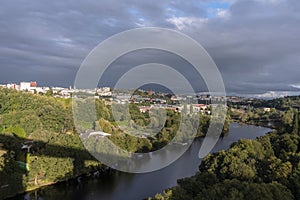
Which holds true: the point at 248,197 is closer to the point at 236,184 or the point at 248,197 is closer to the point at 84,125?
the point at 236,184

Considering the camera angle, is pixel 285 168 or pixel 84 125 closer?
pixel 285 168

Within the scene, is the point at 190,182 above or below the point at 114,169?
above

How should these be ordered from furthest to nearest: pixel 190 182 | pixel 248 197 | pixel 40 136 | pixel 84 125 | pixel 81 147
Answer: pixel 84 125 → pixel 40 136 → pixel 81 147 → pixel 190 182 → pixel 248 197

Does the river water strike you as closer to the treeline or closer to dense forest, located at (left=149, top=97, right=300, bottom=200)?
the treeline

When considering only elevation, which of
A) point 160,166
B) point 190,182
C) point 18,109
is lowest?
point 160,166

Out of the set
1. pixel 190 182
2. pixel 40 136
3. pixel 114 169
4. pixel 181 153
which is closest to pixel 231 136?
pixel 181 153

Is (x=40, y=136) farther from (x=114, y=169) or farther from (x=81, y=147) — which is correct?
Answer: (x=114, y=169)

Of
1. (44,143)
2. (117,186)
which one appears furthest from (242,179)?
(44,143)

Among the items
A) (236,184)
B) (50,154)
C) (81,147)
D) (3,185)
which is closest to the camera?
(236,184)
